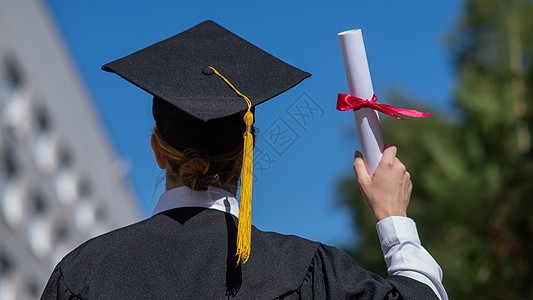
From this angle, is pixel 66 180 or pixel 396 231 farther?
pixel 66 180

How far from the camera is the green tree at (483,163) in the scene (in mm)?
8328

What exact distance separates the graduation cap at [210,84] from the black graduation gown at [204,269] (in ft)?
0.29

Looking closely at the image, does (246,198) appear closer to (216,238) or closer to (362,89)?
(216,238)

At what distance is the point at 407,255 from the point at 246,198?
0.44 meters

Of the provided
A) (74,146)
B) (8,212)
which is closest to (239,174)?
(8,212)

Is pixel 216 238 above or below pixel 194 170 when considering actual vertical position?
below

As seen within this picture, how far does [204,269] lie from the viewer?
1.72 meters

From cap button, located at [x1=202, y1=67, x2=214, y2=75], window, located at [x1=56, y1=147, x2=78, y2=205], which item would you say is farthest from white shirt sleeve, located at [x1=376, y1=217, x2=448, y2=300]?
window, located at [x1=56, y1=147, x2=78, y2=205]

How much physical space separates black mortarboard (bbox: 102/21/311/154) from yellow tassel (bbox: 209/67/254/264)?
9 cm

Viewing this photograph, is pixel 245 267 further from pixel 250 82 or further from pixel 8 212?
pixel 8 212

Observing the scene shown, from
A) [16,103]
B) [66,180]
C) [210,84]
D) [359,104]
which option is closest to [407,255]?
[359,104]

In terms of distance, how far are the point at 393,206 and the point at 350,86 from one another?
36 cm

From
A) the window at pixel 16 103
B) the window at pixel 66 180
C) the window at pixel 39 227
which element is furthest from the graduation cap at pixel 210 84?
the window at pixel 66 180

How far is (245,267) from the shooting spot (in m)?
1.75
